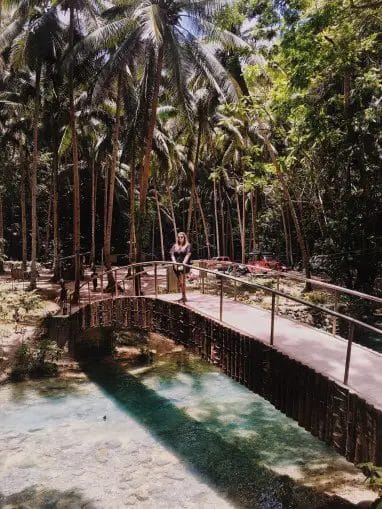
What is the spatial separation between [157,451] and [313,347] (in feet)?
15.2

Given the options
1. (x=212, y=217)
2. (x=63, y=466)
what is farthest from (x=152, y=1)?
(x=212, y=217)

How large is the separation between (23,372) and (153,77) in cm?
1109

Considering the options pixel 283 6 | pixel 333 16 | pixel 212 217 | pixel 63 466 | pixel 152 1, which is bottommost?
pixel 63 466

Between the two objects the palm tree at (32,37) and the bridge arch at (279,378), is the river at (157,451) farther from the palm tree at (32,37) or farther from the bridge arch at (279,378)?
the palm tree at (32,37)

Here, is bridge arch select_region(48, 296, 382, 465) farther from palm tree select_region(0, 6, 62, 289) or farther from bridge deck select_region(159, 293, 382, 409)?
palm tree select_region(0, 6, 62, 289)

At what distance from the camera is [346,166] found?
1855 centimetres

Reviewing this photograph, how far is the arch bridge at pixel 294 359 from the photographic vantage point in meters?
6.02

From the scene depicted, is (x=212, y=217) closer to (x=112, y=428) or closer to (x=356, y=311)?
(x=356, y=311)

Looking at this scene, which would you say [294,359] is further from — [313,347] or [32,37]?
[32,37]

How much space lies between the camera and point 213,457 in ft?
33.5

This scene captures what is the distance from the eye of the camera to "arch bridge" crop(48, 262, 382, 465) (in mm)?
6016

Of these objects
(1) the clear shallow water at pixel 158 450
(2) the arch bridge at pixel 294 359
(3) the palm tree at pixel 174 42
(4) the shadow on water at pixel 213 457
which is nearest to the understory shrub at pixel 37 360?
(1) the clear shallow water at pixel 158 450

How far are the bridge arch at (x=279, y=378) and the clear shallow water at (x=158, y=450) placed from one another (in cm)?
217

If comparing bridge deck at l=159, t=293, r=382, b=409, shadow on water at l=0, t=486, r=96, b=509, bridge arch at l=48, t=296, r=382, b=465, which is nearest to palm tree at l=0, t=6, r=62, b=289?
bridge arch at l=48, t=296, r=382, b=465
